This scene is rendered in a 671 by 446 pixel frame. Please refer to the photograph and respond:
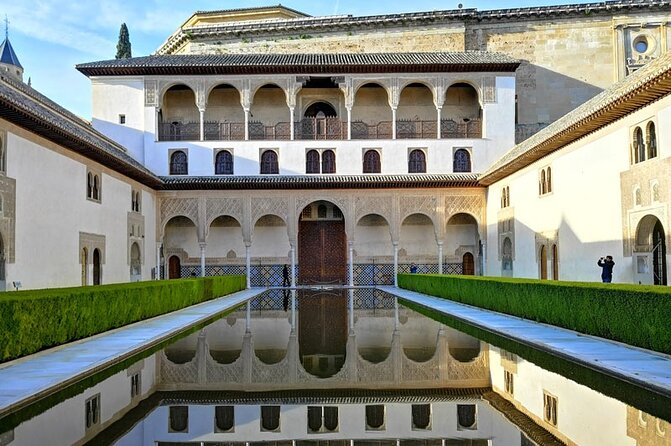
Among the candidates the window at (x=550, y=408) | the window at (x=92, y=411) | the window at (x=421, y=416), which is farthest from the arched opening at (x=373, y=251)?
the window at (x=421, y=416)

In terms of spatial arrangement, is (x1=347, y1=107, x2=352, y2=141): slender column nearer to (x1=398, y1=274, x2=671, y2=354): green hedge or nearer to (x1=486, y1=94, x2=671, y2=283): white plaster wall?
(x1=486, y1=94, x2=671, y2=283): white plaster wall

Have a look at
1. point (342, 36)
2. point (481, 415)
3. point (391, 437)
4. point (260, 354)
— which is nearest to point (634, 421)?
point (481, 415)

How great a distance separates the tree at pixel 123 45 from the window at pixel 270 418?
45.9 meters

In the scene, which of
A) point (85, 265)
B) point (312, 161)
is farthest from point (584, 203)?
point (312, 161)

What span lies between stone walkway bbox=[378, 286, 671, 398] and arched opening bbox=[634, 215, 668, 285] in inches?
128

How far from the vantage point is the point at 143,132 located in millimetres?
31422

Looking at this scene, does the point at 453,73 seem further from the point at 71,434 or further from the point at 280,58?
the point at 71,434

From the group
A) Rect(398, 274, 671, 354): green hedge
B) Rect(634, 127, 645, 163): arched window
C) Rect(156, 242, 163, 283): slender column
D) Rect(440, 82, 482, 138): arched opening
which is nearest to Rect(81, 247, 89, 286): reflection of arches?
Rect(156, 242, 163, 283): slender column

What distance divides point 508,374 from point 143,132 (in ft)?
83.8

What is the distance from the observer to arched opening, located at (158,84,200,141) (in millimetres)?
32969

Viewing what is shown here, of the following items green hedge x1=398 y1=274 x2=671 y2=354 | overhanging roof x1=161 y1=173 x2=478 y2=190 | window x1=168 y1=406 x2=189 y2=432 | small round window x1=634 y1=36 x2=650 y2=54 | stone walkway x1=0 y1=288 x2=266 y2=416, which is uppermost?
small round window x1=634 y1=36 x2=650 y2=54

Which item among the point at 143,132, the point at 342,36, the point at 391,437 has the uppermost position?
the point at 342,36

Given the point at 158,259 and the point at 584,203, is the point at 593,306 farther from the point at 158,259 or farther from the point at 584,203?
the point at 158,259

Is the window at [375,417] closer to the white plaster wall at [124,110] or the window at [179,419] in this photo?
the window at [179,419]
